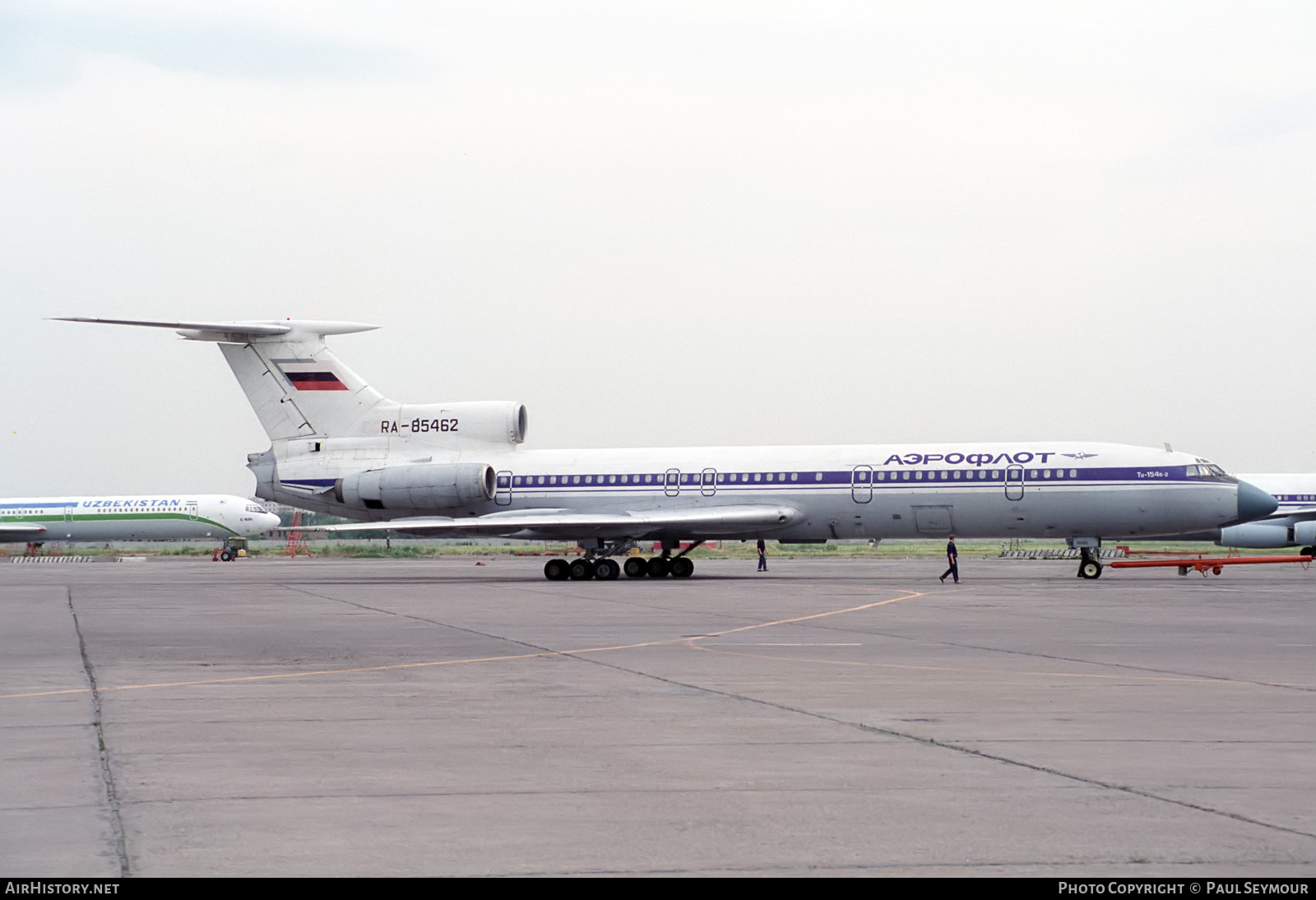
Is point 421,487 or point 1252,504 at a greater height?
point 421,487

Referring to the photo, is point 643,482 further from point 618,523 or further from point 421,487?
point 421,487

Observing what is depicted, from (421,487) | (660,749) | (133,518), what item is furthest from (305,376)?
(133,518)

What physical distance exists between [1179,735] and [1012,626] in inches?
405

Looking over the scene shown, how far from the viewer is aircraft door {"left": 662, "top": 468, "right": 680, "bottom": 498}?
128 ft

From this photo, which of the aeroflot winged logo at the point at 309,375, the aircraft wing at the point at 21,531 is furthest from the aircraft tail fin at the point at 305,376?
the aircraft wing at the point at 21,531

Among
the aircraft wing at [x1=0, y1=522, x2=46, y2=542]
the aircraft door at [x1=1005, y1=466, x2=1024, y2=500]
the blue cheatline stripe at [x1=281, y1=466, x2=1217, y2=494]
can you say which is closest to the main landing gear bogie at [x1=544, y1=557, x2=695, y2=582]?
the blue cheatline stripe at [x1=281, y1=466, x2=1217, y2=494]

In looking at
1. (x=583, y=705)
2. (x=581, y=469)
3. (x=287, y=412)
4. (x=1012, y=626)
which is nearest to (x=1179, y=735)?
(x=583, y=705)

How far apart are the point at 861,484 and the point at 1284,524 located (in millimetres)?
27490

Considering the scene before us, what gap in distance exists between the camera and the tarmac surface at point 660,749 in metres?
5.94

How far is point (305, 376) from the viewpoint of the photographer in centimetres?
4050

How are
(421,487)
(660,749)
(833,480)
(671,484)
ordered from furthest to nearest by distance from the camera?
(421,487), (671,484), (833,480), (660,749)

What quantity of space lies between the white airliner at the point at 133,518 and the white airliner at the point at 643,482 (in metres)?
31.1
